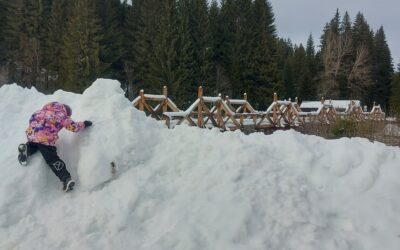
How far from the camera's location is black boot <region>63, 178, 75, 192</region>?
5059 mm

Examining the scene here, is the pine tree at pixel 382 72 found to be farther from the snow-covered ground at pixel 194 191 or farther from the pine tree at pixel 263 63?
the snow-covered ground at pixel 194 191

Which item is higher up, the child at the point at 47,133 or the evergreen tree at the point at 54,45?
the evergreen tree at the point at 54,45

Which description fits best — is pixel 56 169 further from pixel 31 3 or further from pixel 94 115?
pixel 31 3

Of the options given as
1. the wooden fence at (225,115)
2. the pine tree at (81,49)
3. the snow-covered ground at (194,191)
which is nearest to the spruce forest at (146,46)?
the pine tree at (81,49)

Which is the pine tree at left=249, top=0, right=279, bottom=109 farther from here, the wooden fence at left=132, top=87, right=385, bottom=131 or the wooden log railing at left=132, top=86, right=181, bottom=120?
the wooden log railing at left=132, top=86, right=181, bottom=120

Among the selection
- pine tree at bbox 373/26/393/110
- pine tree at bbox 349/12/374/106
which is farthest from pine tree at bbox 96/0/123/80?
pine tree at bbox 373/26/393/110

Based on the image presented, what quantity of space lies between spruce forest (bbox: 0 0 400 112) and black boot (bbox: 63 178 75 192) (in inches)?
1056

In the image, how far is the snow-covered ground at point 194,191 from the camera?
449 cm

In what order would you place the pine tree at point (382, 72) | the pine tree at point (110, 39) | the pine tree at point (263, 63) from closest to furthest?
1. the pine tree at point (110, 39)
2. the pine tree at point (263, 63)
3. the pine tree at point (382, 72)

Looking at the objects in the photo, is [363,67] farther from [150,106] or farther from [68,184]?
[68,184]

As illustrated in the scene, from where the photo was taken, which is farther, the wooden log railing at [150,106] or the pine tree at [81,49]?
the pine tree at [81,49]

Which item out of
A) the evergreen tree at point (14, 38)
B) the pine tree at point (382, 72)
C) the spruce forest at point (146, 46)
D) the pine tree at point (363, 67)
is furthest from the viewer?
the pine tree at point (382, 72)

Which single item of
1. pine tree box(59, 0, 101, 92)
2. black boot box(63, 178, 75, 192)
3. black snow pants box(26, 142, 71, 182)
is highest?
pine tree box(59, 0, 101, 92)

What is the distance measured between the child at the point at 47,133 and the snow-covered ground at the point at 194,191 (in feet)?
0.54
